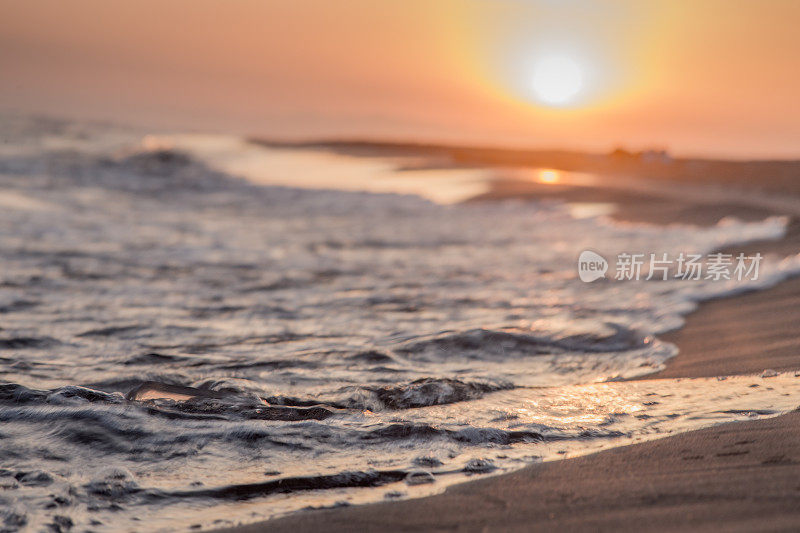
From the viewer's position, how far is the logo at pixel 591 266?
632 centimetres

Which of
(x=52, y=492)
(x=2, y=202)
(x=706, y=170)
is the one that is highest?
(x=706, y=170)

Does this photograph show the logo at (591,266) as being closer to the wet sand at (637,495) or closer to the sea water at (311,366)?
the sea water at (311,366)

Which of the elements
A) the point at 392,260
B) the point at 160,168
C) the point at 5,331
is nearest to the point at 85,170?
the point at 160,168

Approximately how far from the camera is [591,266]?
677cm

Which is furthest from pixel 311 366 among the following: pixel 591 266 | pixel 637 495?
pixel 591 266

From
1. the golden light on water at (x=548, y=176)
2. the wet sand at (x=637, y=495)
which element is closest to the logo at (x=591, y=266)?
the wet sand at (x=637, y=495)

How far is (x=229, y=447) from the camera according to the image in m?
2.63

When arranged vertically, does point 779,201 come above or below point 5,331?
above

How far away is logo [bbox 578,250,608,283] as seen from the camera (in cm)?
632

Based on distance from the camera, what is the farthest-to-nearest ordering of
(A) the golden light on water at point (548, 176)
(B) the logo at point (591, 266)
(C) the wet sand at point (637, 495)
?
(A) the golden light on water at point (548, 176) → (B) the logo at point (591, 266) → (C) the wet sand at point (637, 495)

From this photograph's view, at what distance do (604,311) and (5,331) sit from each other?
147 inches

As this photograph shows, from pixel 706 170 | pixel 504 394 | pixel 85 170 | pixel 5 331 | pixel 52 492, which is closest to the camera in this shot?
pixel 52 492

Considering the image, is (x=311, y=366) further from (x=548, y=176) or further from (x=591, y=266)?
(x=548, y=176)

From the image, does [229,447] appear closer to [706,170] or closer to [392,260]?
[392,260]
